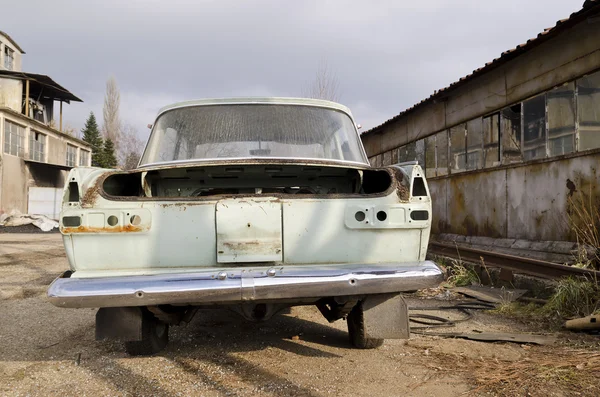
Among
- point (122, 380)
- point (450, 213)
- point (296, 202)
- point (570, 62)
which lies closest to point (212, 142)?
point (296, 202)

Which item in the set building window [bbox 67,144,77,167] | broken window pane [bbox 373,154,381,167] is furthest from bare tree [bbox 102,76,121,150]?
broken window pane [bbox 373,154,381,167]

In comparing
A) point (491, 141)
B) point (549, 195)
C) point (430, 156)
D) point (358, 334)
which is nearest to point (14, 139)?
point (430, 156)

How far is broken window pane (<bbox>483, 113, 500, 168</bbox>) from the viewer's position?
329 inches

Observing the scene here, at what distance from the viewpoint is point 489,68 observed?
8.33 m

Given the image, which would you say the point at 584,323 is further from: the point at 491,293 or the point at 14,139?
the point at 14,139

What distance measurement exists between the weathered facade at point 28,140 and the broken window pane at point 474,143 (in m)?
22.4

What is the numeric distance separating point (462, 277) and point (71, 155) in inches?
1230

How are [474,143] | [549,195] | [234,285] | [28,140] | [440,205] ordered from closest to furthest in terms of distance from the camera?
[234,285] < [549,195] < [474,143] < [440,205] < [28,140]

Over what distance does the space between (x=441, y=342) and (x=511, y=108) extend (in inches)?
237

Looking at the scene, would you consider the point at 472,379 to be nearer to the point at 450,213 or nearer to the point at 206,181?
the point at 206,181

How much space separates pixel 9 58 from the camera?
98.3 ft

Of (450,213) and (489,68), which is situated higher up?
(489,68)

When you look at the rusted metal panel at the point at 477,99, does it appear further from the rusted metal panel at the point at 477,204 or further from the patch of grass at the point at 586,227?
the patch of grass at the point at 586,227

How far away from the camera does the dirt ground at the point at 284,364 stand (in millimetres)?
2604
